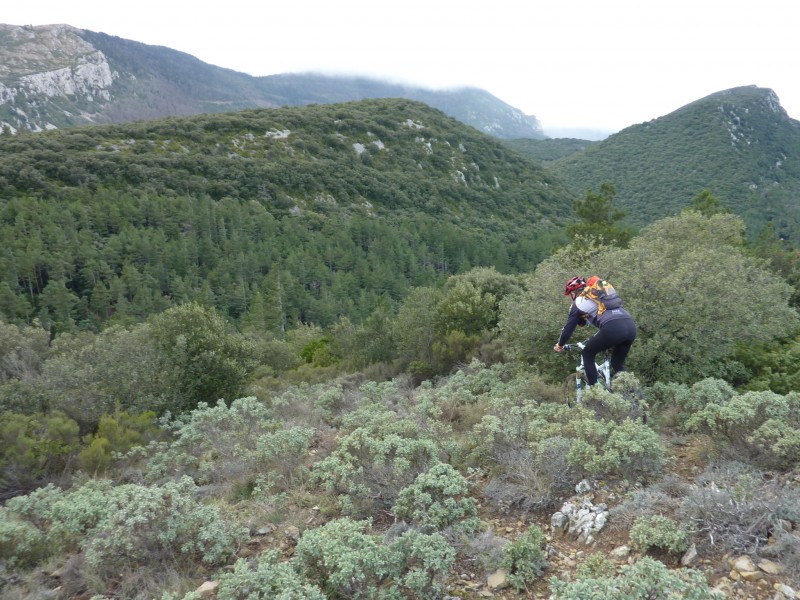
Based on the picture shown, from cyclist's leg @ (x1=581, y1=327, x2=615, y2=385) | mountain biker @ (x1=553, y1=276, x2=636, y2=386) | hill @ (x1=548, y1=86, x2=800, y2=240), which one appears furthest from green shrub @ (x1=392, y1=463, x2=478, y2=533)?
hill @ (x1=548, y1=86, x2=800, y2=240)

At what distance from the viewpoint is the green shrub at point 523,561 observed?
3.45 meters

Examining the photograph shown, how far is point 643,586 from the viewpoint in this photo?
2730 millimetres

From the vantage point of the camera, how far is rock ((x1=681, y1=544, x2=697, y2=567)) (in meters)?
3.24

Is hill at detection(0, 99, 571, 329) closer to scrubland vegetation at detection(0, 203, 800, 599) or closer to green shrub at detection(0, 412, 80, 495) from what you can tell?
green shrub at detection(0, 412, 80, 495)

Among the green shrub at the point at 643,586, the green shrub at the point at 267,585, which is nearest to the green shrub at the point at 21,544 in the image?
the green shrub at the point at 267,585

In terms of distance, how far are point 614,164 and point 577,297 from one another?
105748 millimetres

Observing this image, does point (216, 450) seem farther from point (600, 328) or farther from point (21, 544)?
point (600, 328)

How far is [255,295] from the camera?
49.0m

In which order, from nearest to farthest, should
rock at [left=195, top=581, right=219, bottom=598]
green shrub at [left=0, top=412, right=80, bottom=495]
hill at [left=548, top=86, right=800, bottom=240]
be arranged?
rock at [left=195, top=581, right=219, bottom=598] < green shrub at [left=0, top=412, right=80, bottom=495] < hill at [left=548, top=86, right=800, bottom=240]

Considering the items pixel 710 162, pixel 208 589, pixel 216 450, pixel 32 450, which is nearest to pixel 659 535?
pixel 208 589

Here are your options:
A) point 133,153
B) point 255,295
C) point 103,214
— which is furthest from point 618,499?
point 133,153

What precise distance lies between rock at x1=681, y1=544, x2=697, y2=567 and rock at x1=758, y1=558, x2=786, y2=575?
1.20 ft

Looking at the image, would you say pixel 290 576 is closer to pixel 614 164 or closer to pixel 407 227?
pixel 407 227

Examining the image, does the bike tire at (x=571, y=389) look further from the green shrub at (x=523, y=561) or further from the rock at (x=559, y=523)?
the green shrub at (x=523, y=561)
